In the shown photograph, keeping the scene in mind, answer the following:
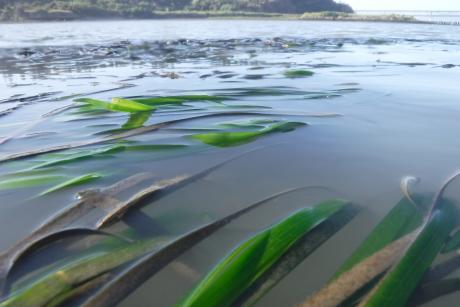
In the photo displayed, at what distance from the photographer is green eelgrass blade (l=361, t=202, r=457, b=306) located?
93 centimetres

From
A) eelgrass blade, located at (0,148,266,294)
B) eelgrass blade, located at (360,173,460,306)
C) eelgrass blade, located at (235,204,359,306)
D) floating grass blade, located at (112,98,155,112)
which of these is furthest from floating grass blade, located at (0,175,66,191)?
eelgrass blade, located at (360,173,460,306)

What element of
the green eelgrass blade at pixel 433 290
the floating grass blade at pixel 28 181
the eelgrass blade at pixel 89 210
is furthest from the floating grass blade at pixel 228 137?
the green eelgrass blade at pixel 433 290

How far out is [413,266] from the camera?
3.40 ft

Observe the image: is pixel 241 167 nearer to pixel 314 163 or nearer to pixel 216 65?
pixel 314 163

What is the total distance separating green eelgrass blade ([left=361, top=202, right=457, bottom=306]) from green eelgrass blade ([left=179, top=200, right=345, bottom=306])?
304mm

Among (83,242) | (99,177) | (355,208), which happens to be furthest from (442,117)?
(83,242)

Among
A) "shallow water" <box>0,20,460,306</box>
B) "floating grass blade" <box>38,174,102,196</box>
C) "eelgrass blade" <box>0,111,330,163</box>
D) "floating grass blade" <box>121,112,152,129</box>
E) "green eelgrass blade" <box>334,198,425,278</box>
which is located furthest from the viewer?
"floating grass blade" <box>121,112,152,129</box>

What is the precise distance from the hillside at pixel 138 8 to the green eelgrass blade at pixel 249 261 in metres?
54.0

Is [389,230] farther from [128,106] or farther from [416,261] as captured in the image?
[128,106]

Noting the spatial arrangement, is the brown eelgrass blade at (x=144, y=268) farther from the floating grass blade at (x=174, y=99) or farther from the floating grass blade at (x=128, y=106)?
the floating grass blade at (x=174, y=99)

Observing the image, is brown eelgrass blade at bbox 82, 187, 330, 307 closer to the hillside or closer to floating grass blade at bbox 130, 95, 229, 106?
floating grass blade at bbox 130, 95, 229, 106

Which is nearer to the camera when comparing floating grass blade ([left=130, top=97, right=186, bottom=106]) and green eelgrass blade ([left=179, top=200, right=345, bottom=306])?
green eelgrass blade ([left=179, top=200, right=345, bottom=306])

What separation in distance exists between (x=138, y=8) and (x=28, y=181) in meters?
62.4

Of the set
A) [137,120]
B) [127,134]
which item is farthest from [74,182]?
[137,120]
